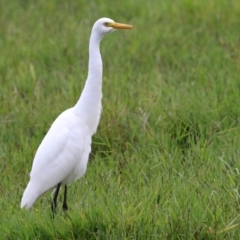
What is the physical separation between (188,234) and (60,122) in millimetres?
1156

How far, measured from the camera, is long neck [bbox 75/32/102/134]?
4.66 m

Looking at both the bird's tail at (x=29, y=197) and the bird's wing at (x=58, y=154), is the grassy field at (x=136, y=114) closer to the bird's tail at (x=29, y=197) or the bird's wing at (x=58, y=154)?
the bird's tail at (x=29, y=197)

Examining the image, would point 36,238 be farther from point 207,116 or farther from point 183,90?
point 183,90

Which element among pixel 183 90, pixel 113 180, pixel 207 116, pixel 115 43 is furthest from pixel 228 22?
pixel 113 180

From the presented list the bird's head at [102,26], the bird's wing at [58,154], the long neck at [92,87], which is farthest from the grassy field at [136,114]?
the bird's head at [102,26]

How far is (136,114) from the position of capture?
563cm

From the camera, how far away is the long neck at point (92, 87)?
4.66m

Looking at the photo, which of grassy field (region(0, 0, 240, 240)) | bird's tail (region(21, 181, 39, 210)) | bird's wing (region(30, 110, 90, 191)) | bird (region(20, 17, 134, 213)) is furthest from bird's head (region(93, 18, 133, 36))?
bird's tail (region(21, 181, 39, 210))

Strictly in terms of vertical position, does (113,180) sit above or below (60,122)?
below

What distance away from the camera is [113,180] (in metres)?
4.66

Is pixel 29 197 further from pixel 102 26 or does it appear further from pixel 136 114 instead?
pixel 136 114

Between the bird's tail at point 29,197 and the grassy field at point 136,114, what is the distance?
62 mm

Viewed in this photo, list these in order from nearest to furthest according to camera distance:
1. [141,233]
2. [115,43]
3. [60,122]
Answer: [141,233] < [60,122] < [115,43]

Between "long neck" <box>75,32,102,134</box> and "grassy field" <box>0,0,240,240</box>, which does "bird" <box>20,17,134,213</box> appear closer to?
"long neck" <box>75,32,102,134</box>
